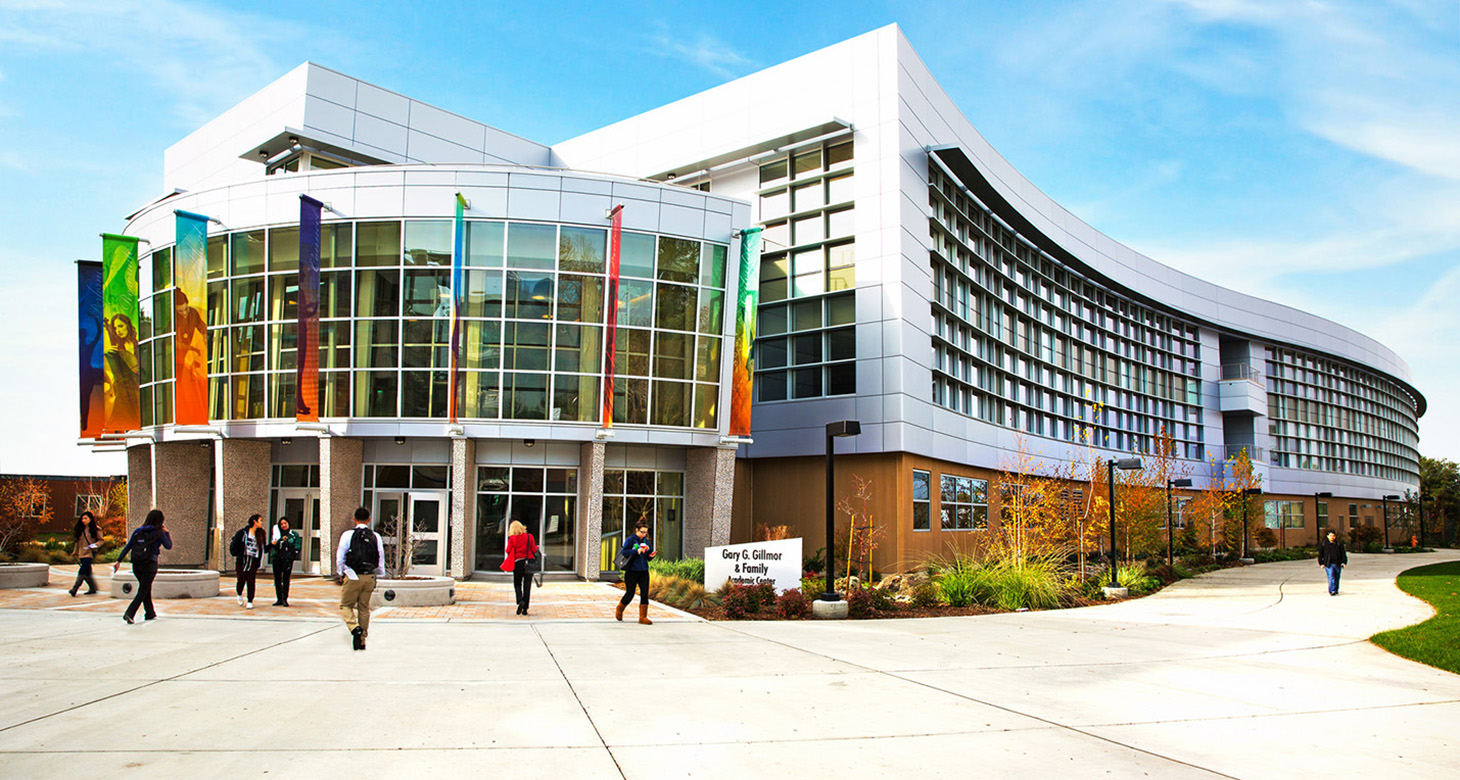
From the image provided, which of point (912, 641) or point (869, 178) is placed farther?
point (869, 178)

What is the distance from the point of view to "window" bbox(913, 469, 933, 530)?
29.3 metres

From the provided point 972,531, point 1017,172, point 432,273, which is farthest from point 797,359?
point 1017,172

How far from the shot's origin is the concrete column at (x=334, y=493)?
2458cm

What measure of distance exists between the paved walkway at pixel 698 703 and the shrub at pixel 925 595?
4307 millimetres

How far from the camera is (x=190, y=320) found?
26266 millimetres

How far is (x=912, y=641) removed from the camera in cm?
1394

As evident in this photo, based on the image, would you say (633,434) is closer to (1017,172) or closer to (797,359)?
(797,359)

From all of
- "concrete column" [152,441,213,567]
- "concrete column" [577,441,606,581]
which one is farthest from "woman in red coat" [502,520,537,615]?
"concrete column" [152,441,213,567]

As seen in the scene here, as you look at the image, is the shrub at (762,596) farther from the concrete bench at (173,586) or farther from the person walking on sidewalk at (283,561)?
the concrete bench at (173,586)

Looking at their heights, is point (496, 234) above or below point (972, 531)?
above

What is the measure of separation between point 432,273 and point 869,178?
14.0m

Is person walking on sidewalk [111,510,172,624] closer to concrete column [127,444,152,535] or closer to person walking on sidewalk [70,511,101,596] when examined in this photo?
person walking on sidewalk [70,511,101,596]

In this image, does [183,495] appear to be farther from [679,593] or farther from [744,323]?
[744,323]

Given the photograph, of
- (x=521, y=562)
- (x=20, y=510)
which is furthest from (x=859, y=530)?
(x=20, y=510)
